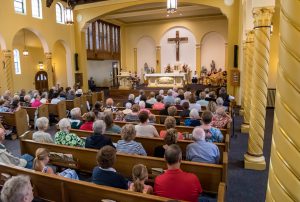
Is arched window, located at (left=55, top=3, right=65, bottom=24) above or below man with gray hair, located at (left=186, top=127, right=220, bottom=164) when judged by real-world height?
above

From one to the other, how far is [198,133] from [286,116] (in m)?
1.86

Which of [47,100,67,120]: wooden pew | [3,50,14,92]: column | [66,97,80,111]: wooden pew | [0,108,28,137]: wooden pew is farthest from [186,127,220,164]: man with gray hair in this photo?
[3,50,14,92]: column

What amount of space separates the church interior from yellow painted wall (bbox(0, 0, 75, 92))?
0.05 metres

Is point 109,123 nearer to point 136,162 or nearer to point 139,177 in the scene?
point 136,162

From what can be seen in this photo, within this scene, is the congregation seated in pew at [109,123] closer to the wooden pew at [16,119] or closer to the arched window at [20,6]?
the wooden pew at [16,119]

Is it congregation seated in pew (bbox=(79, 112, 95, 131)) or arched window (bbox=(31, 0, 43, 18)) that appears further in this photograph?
arched window (bbox=(31, 0, 43, 18))

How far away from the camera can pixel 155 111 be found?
6258mm

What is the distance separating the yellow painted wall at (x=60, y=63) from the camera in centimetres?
1545

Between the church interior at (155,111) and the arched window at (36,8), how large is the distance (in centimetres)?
5

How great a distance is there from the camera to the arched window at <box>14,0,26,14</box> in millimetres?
10935

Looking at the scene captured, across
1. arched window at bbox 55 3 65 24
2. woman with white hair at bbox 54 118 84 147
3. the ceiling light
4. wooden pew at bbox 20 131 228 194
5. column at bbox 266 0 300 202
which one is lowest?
wooden pew at bbox 20 131 228 194

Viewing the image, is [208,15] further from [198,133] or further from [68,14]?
[198,133]

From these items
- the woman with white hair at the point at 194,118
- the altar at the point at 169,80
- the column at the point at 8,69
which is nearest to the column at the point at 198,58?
the altar at the point at 169,80

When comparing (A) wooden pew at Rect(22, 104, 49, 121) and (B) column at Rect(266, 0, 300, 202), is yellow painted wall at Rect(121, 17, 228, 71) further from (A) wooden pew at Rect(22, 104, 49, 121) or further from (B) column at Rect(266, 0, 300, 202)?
(B) column at Rect(266, 0, 300, 202)
